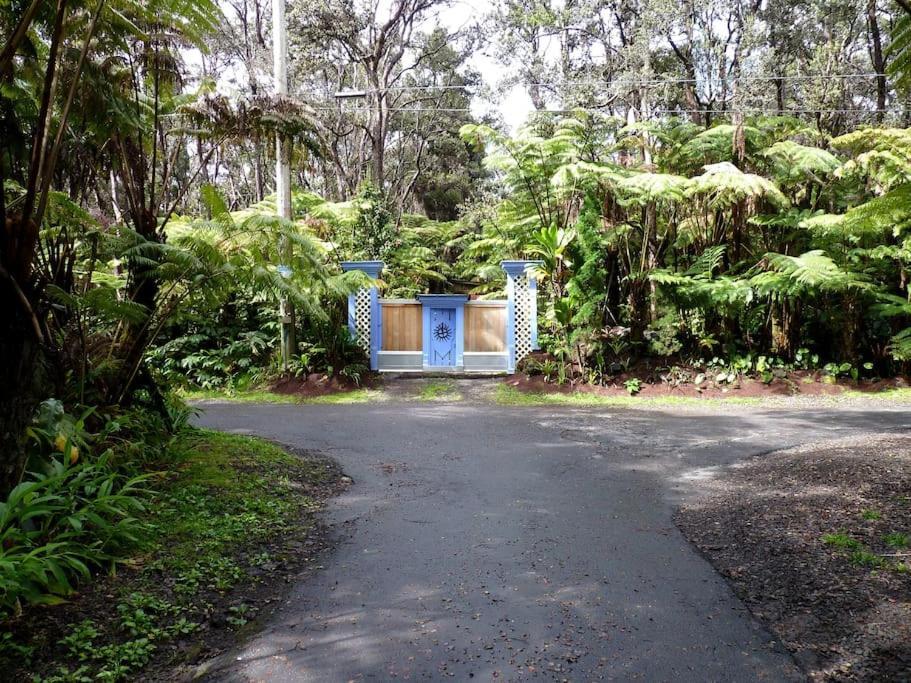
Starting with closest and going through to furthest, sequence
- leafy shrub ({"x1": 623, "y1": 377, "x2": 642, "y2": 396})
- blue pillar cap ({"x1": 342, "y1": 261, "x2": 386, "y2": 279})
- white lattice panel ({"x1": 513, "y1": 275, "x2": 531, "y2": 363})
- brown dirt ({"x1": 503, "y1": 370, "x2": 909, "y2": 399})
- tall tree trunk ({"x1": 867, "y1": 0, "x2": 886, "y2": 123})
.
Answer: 1. brown dirt ({"x1": 503, "y1": 370, "x2": 909, "y2": 399})
2. leafy shrub ({"x1": 623, "y1": 377, "x2": 642, "y2": 396})
3. blue pillar cap ({"x1": 342, "y1": 261, "x2": 386, "y2": 279})
4. white lattice panel ({"x1": 513, "y1": 275, "x2": 531, "y2": 363})
5. tall tree trunk ({"x1": 867, "y1": 0, "x2": 886, "y2": 123})

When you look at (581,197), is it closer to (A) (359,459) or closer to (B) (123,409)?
(A) (359,459)

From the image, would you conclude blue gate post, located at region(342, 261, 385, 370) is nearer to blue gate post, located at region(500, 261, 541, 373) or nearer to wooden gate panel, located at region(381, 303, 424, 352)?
wooden gate panel, located at region(381, 303, 424, 352)

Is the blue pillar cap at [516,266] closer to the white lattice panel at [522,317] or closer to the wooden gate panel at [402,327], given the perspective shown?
the white lattice panel at [522,317]

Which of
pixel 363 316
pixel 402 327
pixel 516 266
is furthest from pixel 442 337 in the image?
pixel 516 266

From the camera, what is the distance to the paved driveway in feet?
9.30

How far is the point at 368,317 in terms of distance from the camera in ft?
48.6

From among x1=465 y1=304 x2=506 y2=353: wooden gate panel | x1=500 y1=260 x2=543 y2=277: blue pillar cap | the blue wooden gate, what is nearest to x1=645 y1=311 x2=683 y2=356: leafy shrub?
x1=500 y1=260 x2=543 y2=277: blue pillar cap

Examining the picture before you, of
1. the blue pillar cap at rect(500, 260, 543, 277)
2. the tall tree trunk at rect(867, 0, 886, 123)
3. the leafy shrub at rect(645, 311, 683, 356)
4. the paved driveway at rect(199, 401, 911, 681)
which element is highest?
the tall tree trunk at rect(867, 0, 886, 123)

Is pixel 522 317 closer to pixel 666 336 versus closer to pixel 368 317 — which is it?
pixel 666 336

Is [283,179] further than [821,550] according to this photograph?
Yes

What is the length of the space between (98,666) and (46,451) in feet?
6.64

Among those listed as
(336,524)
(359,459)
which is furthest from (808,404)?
(336,524)

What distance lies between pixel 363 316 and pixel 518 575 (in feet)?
37.7

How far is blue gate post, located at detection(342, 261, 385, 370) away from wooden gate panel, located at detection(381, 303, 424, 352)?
547 millimetres
